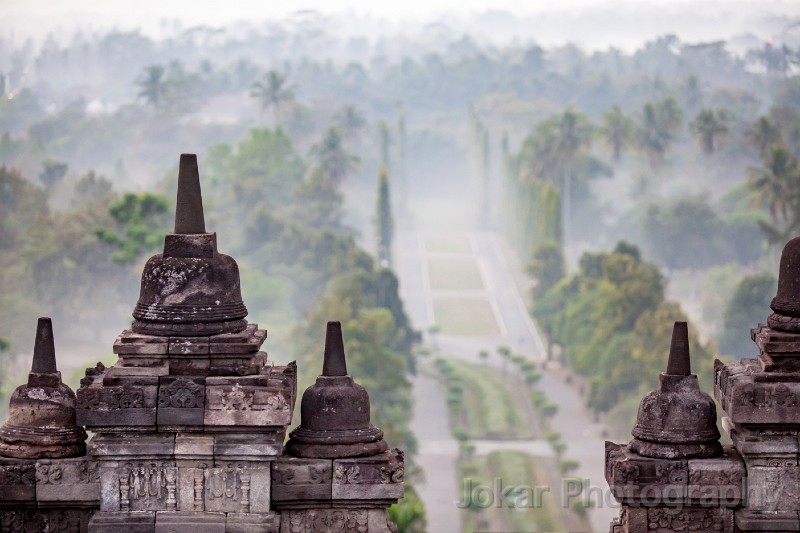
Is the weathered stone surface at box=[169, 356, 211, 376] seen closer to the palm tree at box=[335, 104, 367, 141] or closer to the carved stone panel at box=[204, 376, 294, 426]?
the carved stone panel at box=[204, 376, 294, 426]

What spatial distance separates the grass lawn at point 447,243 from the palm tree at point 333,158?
1166cm

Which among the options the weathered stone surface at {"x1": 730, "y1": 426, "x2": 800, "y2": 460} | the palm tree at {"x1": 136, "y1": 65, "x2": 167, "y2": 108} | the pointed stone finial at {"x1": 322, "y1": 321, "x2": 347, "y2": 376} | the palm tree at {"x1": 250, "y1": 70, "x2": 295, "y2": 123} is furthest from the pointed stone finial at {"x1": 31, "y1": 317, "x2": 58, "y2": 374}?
the palm tree at {"x1": 250, "y1": 70, "x2": 295, "y2": 123}

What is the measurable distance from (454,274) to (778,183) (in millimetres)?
33974

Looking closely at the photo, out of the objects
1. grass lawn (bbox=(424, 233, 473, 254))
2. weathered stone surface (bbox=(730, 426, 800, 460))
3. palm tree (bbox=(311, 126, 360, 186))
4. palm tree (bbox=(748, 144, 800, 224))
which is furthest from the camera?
grass lawn (bbox=(424, 233, 473, 254))

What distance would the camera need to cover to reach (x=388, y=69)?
623 feet

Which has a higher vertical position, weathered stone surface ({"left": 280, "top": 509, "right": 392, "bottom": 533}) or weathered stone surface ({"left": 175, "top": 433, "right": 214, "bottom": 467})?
weathered stone surface ({"left": 175, "top": 433, "right": 214, "bottom": 467})

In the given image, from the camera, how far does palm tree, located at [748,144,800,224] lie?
111375 millimetres

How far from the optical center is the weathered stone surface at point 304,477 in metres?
13.5

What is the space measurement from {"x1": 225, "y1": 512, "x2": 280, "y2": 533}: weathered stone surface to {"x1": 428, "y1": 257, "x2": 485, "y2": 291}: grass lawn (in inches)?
4694

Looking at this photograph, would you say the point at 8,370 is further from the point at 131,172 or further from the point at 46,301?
the point at 131,172

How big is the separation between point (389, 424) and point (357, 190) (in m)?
75.8

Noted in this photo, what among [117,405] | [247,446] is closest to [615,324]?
[247,446]

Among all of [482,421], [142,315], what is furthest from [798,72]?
[142,315]

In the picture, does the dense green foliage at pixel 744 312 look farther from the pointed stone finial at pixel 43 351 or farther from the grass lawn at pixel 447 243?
the pointed stone finial at pixel 43 351
